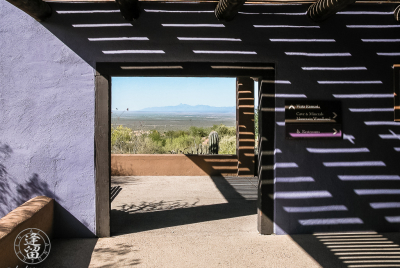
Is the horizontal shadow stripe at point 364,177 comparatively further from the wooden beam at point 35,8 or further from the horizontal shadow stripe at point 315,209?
the wooden beam at point 35,8

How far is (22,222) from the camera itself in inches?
124

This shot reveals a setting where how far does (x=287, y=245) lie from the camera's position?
3857 millimetres

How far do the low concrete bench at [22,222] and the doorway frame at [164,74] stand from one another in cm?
59

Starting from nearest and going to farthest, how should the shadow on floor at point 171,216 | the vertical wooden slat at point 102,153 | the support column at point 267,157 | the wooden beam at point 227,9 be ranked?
the wooden beam at point 227,9
the vertical wooden slat at point 102,153
the support column at point 267,157
the shadow on floor at point 171,216

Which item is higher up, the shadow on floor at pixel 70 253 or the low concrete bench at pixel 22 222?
the low concrete bench at pixel 22 222

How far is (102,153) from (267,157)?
7.40 ft

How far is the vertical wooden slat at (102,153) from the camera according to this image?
4.04 meters

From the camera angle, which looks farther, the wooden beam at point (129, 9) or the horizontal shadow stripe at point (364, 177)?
the horizontal shadow stripe at point (364, 177)

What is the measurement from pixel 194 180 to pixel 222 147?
10.1ft

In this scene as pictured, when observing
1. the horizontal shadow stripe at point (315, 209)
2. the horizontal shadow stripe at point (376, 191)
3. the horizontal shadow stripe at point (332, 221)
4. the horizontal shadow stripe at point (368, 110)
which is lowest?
the horizontal shadow stripe at point (332, 221)

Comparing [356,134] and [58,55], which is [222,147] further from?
[58,55]

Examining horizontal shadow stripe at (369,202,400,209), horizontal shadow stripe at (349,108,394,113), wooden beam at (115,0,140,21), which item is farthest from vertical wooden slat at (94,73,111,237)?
horizontal shadow stripe at (369,202,400,209)

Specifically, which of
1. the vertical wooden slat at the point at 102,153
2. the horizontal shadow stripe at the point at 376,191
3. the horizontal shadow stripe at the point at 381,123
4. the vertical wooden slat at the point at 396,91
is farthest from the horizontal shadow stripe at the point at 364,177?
the vertical wooden slat at the point at 102,153

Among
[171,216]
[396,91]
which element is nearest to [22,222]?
[171,216]
